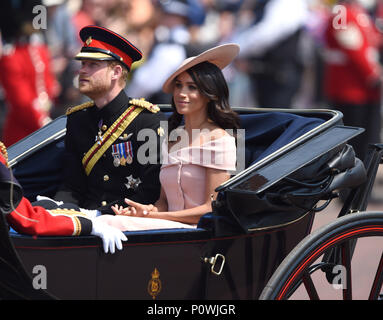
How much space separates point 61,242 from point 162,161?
2.99 ft

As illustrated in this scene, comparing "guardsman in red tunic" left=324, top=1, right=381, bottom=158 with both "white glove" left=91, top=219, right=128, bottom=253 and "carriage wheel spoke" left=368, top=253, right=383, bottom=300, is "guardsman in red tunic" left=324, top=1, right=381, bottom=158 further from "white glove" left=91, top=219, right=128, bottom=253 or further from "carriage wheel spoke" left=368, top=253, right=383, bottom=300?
"white glove" left=91, top=219, right=128, bottom=253

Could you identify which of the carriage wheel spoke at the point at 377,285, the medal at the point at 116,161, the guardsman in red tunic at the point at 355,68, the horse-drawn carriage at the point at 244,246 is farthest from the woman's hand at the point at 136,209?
the guardsman in red tunic at the point at 355,68

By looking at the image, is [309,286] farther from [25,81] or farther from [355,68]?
[355,68]

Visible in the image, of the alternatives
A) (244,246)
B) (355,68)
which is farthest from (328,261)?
(355,68)

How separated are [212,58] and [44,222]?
1.09 meters

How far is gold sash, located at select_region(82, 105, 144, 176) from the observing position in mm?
3852

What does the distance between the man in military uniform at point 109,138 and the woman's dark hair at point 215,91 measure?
1.06 ft

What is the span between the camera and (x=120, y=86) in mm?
3922

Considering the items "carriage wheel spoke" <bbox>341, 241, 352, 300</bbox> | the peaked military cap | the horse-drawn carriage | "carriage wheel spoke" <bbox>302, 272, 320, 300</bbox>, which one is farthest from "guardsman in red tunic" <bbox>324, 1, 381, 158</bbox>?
"carriage wheel spoke" <bbox>302, 272, 320, 300</bbox>

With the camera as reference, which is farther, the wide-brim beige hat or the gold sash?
the gold sash

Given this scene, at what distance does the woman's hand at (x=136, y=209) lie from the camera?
3.54m

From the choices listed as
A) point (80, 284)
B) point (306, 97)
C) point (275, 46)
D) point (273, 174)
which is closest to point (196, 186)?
point (273, 174)

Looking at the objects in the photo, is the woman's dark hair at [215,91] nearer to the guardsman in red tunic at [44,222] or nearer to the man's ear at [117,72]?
the man's ear at [117,72]

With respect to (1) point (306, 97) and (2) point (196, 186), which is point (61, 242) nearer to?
(2) point (196, 186)
